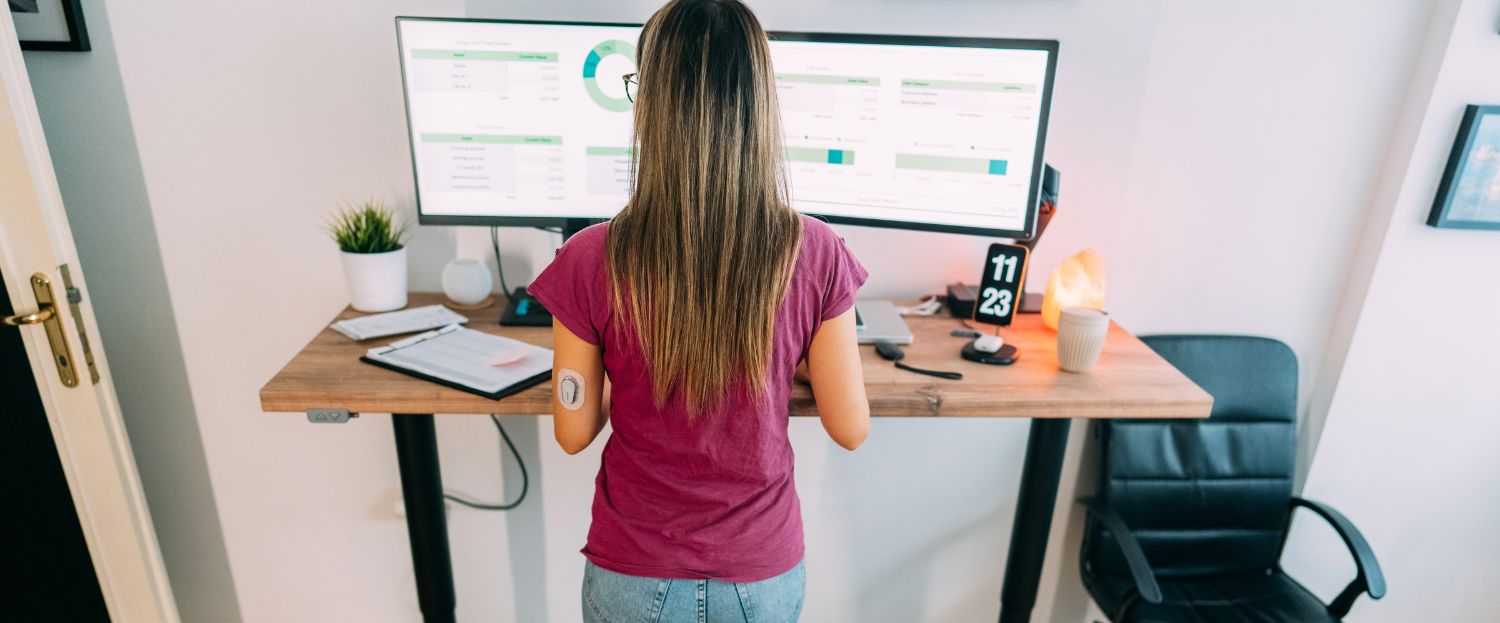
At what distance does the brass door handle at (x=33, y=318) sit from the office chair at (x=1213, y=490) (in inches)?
77.6

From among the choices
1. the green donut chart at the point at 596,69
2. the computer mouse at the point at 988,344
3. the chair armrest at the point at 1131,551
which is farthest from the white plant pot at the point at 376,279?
the chair armrest at the point at 1131,551

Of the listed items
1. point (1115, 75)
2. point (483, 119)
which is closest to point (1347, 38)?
point (1115, 75)

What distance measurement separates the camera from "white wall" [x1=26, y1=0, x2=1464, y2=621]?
1.51 m

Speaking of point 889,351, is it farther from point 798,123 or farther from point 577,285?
point 577,285

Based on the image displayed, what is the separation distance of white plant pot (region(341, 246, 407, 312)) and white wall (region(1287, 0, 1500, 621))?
199cm

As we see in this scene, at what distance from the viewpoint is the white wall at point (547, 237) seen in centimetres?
151

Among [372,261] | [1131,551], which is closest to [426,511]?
[372,261]

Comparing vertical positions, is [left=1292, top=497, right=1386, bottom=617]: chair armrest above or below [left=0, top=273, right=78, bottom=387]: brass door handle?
below

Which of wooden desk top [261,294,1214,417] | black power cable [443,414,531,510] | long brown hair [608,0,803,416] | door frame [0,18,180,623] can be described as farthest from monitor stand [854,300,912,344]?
door frame [0,18,180,623]

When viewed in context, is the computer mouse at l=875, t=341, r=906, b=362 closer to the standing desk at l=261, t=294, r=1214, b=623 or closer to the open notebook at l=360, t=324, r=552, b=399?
the standing desk at l=261, t=294, r=1214, b=623

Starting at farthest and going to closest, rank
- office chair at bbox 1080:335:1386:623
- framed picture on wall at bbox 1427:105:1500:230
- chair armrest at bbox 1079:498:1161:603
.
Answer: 1. office chair at bbox 1080:335:1386:623
2. framed picture on wall at bbox 1427:105:1500:230
3. chair armrest at bbox 1079:498:1161:603

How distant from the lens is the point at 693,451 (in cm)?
98

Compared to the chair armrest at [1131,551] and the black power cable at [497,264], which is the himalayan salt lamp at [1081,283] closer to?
the chair armrest at [1131,551]

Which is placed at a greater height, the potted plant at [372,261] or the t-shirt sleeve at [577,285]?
the t-shirt sleeve at [577,285]
